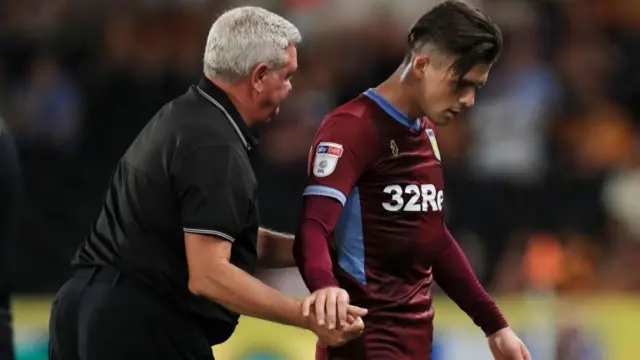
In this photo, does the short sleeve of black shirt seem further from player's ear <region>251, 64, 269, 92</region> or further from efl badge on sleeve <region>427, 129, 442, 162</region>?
efl badge on sleeve <region>427, 129, 442, 162</region>

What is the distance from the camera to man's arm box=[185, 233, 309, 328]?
12.8 feet

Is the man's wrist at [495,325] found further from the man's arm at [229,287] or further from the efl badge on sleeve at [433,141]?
the man's arm at [229,287]

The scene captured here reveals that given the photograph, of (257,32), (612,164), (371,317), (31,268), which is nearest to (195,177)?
(257,32)

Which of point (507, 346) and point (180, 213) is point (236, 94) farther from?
point (507, 346)

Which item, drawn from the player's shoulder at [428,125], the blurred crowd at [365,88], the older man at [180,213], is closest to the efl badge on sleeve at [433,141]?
the player's shoulder at [428,125]

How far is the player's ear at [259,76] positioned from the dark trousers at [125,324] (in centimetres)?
69

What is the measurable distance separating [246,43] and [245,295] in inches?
29.5

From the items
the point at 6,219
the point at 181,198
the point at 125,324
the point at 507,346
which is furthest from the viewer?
the point at 6,219

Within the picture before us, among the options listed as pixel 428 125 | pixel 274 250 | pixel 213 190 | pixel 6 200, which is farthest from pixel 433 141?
pixel 6 200

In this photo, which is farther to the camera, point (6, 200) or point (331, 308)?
point (6, 200)

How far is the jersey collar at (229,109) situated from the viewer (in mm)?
4156

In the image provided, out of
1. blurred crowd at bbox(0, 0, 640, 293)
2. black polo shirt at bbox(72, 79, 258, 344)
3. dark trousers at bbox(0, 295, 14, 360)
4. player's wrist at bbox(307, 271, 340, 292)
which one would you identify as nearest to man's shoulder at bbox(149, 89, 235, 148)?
black polo shirt at bbox(72, 79, 258, 344)

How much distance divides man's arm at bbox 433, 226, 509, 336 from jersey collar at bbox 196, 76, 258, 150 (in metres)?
0.81

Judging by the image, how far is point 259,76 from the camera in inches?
164
